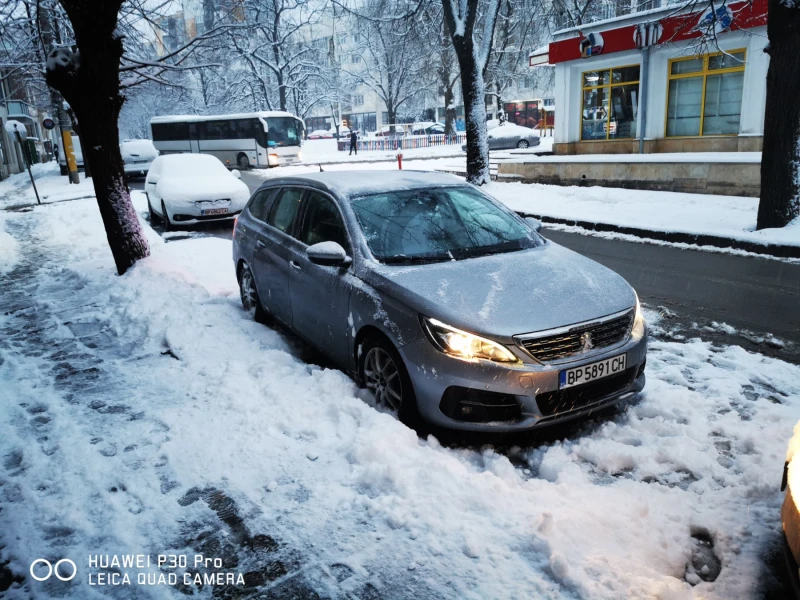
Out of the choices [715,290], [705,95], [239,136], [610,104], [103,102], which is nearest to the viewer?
Answer: [715,290]

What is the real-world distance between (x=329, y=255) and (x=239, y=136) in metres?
31.8

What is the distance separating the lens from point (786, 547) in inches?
89.3

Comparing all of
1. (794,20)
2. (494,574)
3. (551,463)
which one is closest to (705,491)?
(551,463)

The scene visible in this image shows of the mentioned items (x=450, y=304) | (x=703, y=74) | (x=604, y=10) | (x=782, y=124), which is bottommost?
(x=450, y=304)

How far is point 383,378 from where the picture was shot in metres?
3.99

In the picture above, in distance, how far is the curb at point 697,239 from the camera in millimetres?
9117

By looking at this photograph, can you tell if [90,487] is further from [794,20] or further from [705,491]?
A: [794,20]

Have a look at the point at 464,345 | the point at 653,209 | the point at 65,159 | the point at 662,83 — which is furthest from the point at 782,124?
the point at 65,159

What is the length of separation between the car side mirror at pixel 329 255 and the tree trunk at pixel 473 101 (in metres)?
13.6

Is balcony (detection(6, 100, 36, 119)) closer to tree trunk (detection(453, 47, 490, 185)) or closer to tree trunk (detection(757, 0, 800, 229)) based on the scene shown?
tree trunk (detection(453, 47, 490, 185))

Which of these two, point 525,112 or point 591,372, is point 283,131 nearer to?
point 525,112

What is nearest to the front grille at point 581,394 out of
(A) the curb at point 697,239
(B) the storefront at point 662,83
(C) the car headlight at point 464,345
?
(C) the car headlight at point 464,345

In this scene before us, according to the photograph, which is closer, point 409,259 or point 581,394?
point 581,394

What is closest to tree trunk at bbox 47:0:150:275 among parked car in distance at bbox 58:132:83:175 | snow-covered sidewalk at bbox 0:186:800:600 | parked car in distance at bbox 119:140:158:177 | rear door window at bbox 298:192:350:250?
snow-covered sidewalk at bbox 0:186:800:600
